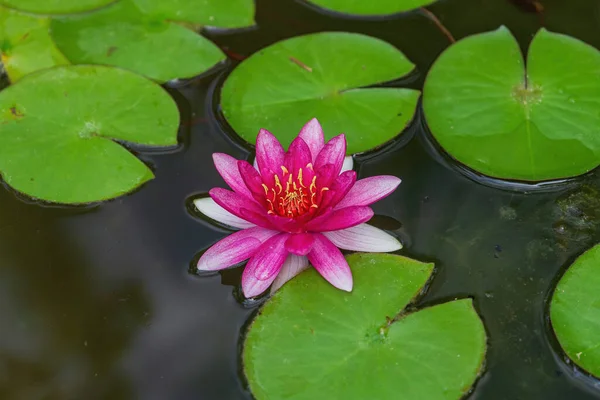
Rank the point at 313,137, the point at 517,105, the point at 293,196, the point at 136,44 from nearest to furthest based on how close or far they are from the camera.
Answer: the point at 293,196 < the point at 313,137 < the point at 517,105 < the point at 136,44

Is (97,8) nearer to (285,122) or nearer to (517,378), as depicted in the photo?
(285,122)

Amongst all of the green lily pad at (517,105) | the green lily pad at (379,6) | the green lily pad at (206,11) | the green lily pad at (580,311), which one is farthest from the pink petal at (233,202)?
the green lily pad at (379,6)

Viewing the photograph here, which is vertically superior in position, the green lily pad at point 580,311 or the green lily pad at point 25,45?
the green lily pad at point 25,45

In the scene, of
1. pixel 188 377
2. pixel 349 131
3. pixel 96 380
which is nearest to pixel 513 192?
pixel 349 131

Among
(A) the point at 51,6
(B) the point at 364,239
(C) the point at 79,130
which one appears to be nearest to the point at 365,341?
(B) the point at 364,239

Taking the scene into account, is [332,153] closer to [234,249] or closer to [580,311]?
[234,249]

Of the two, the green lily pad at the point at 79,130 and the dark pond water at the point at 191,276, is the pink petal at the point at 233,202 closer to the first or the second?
the dark pond water at the point at 191,276
